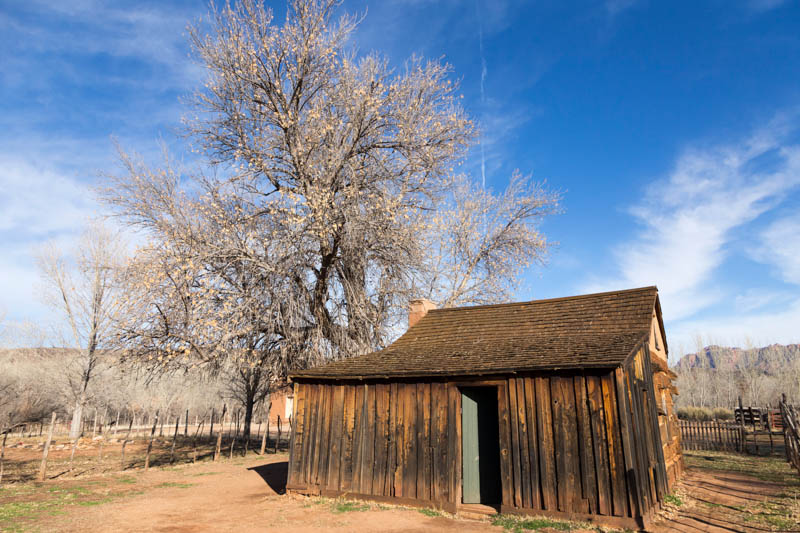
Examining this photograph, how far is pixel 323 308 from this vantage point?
18.7m

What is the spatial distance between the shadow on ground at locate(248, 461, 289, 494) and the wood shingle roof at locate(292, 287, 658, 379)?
163 inches

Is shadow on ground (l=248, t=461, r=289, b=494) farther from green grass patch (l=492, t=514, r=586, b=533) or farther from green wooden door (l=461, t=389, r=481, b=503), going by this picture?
green grass patch (l=492, t=514, r=586, b=533)

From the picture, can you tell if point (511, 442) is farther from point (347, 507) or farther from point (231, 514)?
point (231, 514)

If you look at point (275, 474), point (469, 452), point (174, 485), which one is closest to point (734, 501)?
point (469, 452)

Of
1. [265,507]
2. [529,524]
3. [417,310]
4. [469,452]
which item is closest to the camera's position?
[529,524]

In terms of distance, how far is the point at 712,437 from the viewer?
79.8 feet

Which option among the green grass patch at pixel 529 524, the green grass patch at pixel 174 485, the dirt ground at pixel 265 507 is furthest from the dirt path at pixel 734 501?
the green grass patch at pixel 174 485

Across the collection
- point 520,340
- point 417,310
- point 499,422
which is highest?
point 417,310

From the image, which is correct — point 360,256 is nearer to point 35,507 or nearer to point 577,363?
point 577,363

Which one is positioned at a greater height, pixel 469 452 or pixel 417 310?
pixel 417 310

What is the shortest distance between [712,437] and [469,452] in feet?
66.1

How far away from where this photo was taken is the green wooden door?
36.0ft

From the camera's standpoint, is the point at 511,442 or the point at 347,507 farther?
the point at 347,507

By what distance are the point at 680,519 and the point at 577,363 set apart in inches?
151
